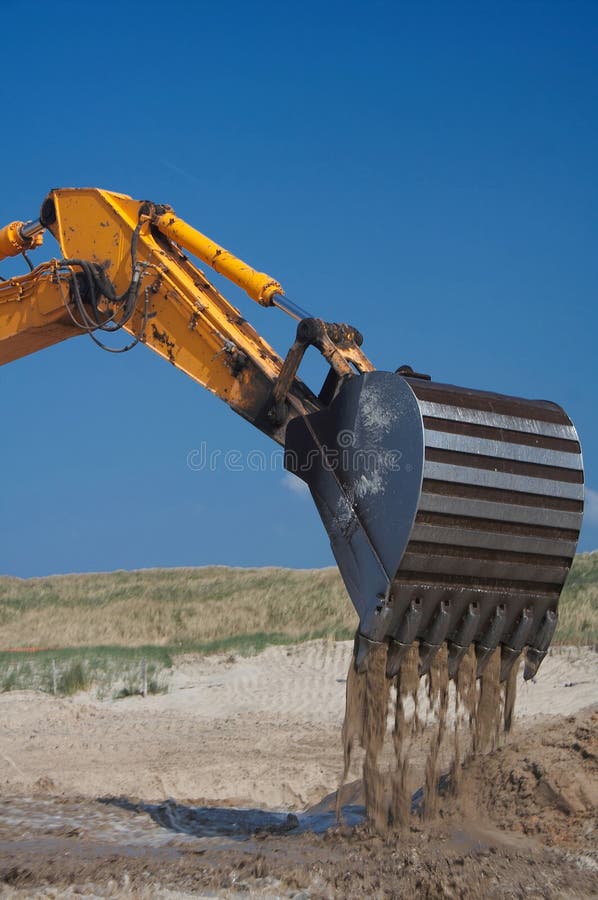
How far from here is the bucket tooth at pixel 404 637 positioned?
19.3 ft

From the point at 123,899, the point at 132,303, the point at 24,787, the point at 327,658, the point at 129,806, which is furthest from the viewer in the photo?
the point at 327,658

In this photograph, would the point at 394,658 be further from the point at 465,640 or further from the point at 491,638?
the point at 491,638

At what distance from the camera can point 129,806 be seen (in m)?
8.12

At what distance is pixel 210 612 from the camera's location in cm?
2555

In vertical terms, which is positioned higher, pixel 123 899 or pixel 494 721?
pixel 494 721

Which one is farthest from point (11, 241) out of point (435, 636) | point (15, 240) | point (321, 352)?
point (435, 636)

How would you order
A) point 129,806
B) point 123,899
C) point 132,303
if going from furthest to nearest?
point 129,806
point 132,303
point 123,899

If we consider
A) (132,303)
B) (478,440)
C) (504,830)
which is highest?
(132,303)

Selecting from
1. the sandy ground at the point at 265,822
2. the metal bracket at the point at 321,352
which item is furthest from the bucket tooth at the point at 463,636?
the metal bracket at the point at 321,352

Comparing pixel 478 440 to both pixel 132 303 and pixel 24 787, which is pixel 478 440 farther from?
pixel 24 787

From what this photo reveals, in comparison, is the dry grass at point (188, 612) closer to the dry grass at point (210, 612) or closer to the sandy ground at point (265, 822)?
the dry grass at point (210, 612)

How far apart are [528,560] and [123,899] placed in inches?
115

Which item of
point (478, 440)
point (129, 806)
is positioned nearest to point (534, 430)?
point (478, 440)

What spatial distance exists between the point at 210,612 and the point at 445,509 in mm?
20280
